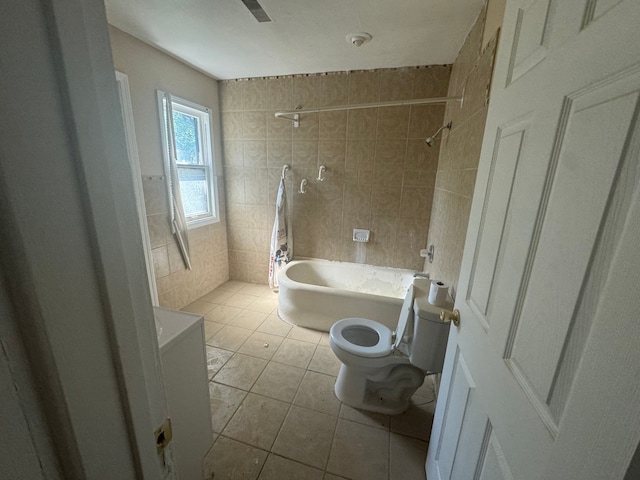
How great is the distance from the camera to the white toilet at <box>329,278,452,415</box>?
1425 millimetres

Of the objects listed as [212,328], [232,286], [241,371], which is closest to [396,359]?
[241,371]

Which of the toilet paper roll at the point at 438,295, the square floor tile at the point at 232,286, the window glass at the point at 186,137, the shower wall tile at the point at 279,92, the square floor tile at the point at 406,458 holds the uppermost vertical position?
the shower wall tile at the point at 279,92

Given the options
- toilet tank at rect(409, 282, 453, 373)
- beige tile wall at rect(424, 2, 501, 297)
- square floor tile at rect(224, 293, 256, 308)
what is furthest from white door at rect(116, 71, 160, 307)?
beige tile wall at rect(424, 2, 501, 297)

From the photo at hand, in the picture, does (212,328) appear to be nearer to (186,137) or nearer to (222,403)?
(222,403)

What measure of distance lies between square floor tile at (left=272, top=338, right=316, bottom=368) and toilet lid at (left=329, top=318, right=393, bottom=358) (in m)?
0.45

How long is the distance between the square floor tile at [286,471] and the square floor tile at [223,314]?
1424mm

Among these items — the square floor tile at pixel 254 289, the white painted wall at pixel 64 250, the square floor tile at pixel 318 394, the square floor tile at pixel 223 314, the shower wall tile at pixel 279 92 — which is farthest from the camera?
the square floor tile at pixel 254 289

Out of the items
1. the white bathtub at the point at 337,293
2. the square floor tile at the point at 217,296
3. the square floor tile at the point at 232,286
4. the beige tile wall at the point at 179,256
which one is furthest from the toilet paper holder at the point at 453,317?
the square floor tile at the point at 232,286

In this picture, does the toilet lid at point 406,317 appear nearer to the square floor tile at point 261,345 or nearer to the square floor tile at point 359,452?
the square floor tile at point 359,452

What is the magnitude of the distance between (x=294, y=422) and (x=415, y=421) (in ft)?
Answer: 2.49

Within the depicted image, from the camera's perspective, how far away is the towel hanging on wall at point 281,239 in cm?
289

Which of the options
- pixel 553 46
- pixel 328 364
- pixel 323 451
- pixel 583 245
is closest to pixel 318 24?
pixel 553 46

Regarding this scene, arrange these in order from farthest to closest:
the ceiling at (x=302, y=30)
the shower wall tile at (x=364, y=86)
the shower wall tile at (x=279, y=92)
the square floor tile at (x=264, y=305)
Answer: the square floor tile at (x=264, y=305) < the shower wall tile at (x=279, y=92) < the shower wall tile at (x=364, y=86) < the ceiling at (x=302, y=30)

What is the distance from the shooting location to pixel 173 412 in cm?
93
